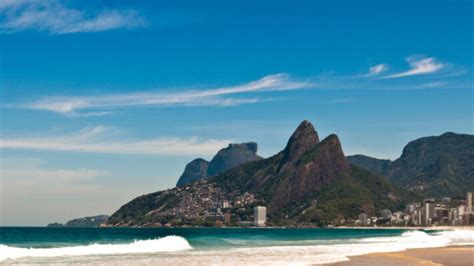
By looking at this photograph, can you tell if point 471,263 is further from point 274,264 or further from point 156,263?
point 156,263

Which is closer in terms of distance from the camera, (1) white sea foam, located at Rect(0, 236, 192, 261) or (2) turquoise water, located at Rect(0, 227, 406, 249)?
(1) white sea foam, located at Rect(0, 236, 192, 261)

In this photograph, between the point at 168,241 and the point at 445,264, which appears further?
the point at 168,241

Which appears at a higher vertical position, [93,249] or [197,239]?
[93,249]

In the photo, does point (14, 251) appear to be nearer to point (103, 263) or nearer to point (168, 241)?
point (103, 263)

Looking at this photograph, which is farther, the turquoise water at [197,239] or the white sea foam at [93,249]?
the turquoise water at [197,239]

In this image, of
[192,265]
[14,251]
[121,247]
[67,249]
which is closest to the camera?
[192,265]

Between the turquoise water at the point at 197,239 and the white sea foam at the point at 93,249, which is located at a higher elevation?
the white sea foam at the point at 93,249

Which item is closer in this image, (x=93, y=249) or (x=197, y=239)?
(x=93, y=249)

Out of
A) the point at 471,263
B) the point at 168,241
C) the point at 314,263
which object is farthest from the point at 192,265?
the point at 168,241

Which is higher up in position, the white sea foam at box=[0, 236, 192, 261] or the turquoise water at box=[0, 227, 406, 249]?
→ the white sea foam at box=[0, 236, 192, 261]

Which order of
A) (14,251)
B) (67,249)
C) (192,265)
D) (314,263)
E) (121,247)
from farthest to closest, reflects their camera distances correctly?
(121,247) < (67,249) < (14,251) < (314,263) < (192,265)
